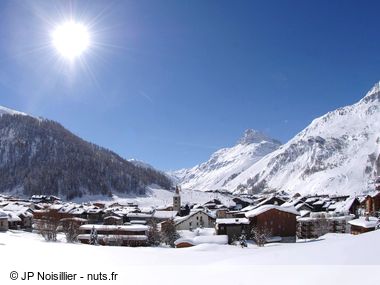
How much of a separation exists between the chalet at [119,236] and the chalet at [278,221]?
710 inches

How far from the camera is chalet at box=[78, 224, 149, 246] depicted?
188 ft

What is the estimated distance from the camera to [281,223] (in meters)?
60.1

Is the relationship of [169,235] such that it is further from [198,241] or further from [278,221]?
[278,221]

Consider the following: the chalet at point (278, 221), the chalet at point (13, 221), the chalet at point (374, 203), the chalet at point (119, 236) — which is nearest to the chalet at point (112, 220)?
the chalet at point (13, 221)

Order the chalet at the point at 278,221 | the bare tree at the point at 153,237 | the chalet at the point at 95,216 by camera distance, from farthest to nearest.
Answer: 1. the chalet at the point at 95,216
2. the bare tree at the point at 153,237
3. the chalet at the point at 278,221

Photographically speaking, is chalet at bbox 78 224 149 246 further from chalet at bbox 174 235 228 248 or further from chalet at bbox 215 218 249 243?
chalet at bbox 215 218 249 243

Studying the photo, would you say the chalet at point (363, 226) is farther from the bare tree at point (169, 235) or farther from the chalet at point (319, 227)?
the bare tree at point (169, 235)

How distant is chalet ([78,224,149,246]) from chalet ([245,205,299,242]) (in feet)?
59.2

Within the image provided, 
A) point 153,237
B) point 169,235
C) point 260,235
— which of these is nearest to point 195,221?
point 169,235

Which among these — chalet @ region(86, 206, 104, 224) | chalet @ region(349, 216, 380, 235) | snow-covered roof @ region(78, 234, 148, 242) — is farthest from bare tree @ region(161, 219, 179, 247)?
chalet @ region(86, 206, 104, 224)

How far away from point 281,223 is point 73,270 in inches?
1980

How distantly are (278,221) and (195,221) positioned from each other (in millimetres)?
29689

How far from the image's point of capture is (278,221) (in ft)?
197

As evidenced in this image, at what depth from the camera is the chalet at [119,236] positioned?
5725 centimetres
